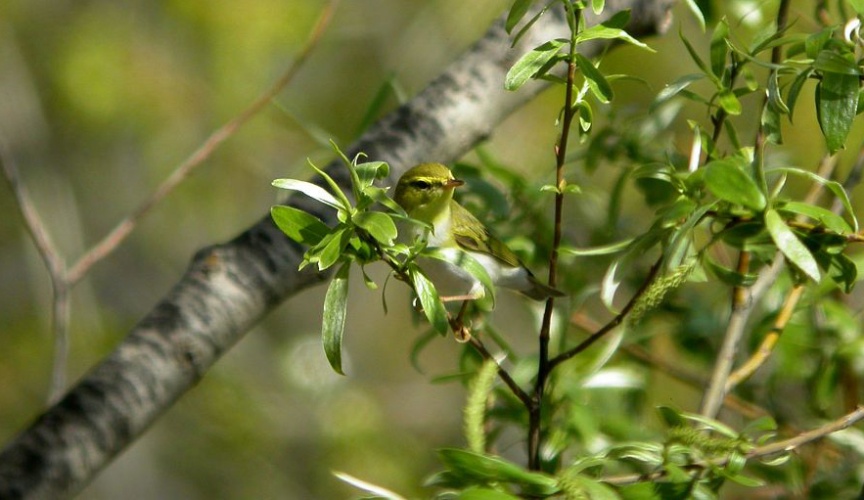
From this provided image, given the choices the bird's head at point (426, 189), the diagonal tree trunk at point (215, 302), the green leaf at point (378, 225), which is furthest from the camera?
the bird's head at point (426, 189)

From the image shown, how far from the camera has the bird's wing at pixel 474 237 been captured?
1618mm

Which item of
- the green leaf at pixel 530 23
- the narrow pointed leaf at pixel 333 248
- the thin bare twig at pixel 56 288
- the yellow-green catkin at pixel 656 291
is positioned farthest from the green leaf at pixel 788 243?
the thin bare twig at pixel 56 288

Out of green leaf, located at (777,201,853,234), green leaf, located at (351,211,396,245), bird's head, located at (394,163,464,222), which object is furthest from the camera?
bird's head, located at (394,163,464,222)

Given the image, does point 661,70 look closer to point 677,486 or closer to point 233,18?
point 233,18

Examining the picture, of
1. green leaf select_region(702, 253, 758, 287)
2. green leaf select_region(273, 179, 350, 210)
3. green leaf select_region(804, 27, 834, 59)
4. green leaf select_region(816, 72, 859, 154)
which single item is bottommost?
green leaf select_region(702, 253, 758, 287)

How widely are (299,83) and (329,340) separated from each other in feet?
16.8

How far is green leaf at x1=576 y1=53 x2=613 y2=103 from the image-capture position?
0.93 meters

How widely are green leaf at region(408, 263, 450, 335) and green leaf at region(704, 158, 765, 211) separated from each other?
0.30 metres

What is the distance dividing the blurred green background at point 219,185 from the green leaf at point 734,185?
9.96 feet

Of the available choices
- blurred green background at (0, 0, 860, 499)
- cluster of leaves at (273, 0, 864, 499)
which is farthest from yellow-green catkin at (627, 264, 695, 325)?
blurred green background at (0, 0, 860, 499)

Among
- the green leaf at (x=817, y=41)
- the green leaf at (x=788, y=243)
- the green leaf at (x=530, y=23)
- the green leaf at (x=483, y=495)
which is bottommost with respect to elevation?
the green leaf at (x=483, y=495)

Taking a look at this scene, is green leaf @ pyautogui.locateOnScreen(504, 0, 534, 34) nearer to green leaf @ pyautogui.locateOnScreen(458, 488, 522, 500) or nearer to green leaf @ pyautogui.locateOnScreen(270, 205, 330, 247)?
green leaf @ pyautogui.locateOnScreen(270, 205, 330, 247)

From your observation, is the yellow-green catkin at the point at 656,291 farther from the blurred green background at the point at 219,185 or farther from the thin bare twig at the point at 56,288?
the blurred green background at the point at 219,185

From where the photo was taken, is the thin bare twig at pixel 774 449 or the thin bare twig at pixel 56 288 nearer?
the thin bare twig at pixel 774 449
